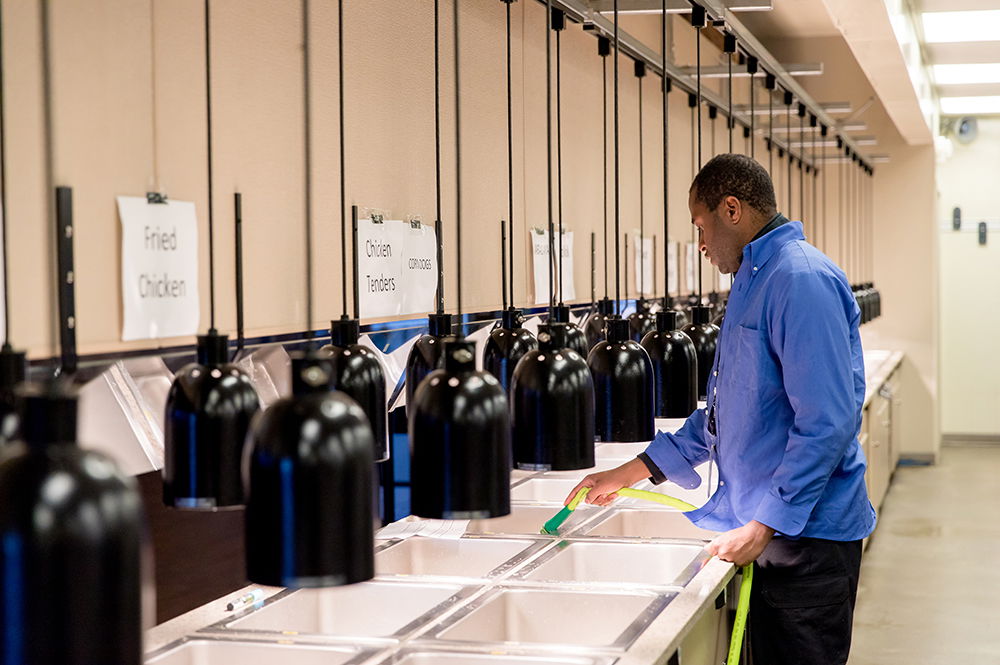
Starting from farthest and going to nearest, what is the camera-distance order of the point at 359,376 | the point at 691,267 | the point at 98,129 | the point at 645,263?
the point at 691,267
the point at 645,263
the point at 98,129
the point at 359,376

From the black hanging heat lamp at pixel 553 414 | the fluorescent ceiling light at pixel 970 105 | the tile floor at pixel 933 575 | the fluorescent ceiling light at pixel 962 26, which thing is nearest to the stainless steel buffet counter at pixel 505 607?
the black hanging heat lamp at pixel 553 414

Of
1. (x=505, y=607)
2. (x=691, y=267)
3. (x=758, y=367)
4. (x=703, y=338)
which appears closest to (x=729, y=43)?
(x=703, y=338)

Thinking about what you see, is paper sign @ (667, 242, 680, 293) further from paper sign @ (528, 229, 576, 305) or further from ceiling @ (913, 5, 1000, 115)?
ceiling @ (913, 5, 1000, 115)

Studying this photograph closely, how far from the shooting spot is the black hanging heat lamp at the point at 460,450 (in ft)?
4.86

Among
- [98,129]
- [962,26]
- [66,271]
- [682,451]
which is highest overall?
[962,26]

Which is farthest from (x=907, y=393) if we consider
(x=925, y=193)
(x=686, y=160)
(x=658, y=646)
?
(x=658, y=646)

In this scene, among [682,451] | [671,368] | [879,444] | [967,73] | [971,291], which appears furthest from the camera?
[971,291]

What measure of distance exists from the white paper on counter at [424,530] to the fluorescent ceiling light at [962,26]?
14.7 ft

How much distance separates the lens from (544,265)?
408cm

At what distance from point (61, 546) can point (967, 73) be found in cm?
881

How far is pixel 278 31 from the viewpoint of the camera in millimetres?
2430

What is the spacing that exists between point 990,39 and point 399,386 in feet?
18.0

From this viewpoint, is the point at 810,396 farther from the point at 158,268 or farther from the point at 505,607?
the point at 158,268

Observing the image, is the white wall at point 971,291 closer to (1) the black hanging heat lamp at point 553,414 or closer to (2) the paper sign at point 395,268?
(2) the paper sign at point 395,268
